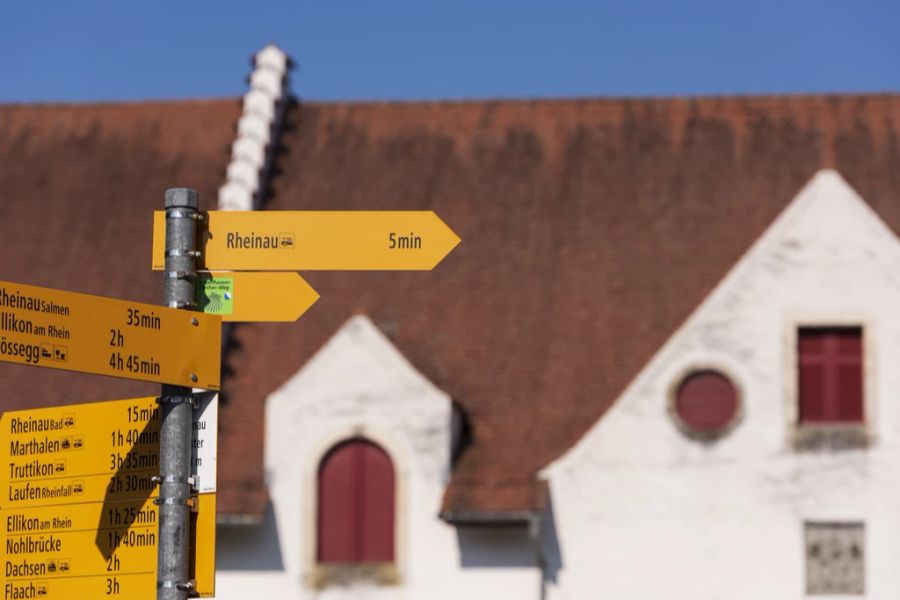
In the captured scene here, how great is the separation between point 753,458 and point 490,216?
18.8ft

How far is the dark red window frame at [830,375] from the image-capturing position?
81.0 ft

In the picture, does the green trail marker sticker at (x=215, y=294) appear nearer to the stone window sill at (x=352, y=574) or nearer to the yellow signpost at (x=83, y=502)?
the yellow signpost at (x=83, y=502)

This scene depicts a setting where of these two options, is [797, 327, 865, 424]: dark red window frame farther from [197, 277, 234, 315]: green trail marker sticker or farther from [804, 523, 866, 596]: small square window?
[197, 277, 234, 315]: green trail marker sticker

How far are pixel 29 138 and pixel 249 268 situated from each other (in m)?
22.5

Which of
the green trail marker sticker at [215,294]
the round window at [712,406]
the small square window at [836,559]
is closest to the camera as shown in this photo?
the green trail marker sticker at [215,294]

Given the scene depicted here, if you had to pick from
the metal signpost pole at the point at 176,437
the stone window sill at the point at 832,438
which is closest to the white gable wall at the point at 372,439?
the stone window sill at the point at 832,438

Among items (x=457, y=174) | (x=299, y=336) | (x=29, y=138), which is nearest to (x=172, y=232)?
(x=299, y=336)

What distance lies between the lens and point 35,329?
326 inches

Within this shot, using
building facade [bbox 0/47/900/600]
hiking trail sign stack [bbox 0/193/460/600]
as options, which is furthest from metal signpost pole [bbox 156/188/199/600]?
building facade [bbox 0/47/900/600]

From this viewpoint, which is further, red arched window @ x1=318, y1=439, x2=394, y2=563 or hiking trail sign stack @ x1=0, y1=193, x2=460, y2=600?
red arched window @ x1=318, y1=439, x2=394, y2=563

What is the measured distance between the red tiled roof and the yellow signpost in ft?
50.0

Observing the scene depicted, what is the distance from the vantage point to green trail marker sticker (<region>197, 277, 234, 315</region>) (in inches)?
346

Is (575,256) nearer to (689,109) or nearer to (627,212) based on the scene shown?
(627,212)

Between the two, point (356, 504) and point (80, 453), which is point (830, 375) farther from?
point (80, 453)
